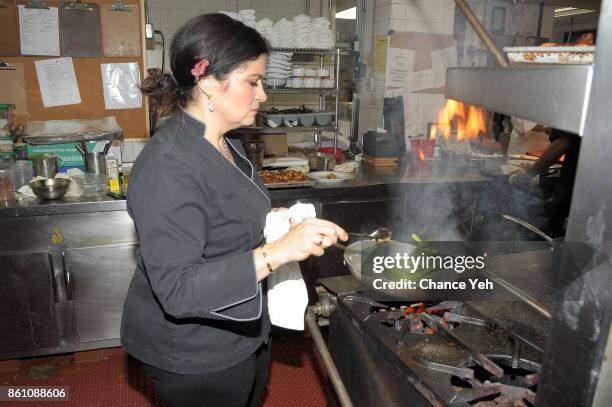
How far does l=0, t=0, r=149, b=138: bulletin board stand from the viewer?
3.58 metres

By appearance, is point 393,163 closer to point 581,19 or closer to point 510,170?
point 510,170

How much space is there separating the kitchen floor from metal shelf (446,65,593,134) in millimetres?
2366

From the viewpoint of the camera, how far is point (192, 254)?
131cm

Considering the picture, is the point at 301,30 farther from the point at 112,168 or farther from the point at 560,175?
the point at 560,175

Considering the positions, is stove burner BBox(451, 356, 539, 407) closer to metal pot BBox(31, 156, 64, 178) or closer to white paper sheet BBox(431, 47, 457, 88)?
metal pot BBox(31, 156, 64, 178)

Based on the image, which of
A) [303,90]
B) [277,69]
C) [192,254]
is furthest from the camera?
[303,90]

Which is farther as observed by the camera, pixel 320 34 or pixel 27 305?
pixel 320 34

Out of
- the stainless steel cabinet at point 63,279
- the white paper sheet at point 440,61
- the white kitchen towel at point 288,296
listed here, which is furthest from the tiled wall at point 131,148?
the white paper sheet at point 440,61

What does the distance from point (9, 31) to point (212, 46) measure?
9.62 ft

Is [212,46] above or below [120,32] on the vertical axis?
below

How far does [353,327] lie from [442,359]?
453 millimetres

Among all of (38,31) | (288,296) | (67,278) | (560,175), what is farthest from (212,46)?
(560,175)

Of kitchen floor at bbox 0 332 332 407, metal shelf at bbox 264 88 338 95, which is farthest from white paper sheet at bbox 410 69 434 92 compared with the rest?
kitchen floor at bbox 0 332 332 407

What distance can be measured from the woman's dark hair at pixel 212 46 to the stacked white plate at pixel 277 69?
8.24 ft
